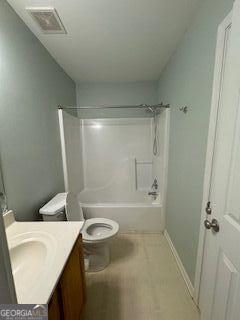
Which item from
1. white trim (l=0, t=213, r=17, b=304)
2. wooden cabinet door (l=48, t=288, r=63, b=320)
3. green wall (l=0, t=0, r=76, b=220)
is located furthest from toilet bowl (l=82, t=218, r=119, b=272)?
white trim (l=0, t=213, r=17, b=304)

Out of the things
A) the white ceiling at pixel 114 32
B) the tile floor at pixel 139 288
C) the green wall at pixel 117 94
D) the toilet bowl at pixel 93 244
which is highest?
the white ceiling at pixel 114 32

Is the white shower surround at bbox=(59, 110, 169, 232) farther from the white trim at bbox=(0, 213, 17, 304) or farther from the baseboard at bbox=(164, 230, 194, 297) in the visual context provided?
the white trim at bbox=(0, 213, 17, 304)

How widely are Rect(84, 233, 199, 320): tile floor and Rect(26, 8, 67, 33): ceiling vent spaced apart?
92.9 inches

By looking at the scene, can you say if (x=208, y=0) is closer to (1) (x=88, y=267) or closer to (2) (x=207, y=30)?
(2) (x=207, y=30)

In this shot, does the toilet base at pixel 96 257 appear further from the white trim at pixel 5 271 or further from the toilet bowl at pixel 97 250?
the white trim at pixel 5 271

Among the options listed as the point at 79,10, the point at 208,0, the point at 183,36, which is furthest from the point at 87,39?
the point at 208,0

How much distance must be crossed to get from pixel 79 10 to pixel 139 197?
2.62 m

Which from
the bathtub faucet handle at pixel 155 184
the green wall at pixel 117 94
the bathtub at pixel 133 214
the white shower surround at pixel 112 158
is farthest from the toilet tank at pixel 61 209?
the green wall at pixel 117 94

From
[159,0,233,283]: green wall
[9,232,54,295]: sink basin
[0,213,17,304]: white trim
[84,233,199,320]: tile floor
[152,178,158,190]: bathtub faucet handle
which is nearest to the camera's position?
[0,213,17,304]: white trim

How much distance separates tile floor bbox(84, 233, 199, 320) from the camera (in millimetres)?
1373

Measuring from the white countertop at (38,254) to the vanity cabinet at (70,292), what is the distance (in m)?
0.09

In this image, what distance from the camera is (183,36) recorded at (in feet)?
5.10

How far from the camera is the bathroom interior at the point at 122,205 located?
0.87 m

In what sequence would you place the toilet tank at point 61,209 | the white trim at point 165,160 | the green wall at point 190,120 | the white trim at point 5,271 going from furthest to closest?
the white trim at point 165,160
the toilet tank at point 61,209
the green wall at point 190,120
the white trim at point 5,271
